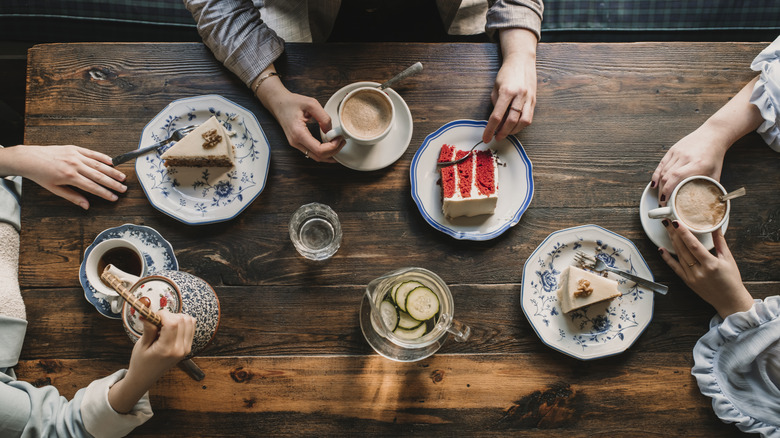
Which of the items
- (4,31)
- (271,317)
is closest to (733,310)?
(271,317)

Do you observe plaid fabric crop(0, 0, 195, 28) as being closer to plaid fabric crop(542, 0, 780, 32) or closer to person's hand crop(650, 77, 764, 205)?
plaid fabric crop(542, 0, 780, 32)

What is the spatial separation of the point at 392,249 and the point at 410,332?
314mm

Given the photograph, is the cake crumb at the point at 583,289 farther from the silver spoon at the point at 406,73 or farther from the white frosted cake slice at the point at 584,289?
the silver spoon at the point at 406,73

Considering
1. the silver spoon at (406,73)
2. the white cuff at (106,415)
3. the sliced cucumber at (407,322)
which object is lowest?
the white cuff at (106,415)

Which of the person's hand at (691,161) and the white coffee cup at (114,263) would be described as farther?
the person's hand at (691,161)

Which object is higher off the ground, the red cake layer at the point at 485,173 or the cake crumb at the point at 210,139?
the cake crumb at the point at 210,139

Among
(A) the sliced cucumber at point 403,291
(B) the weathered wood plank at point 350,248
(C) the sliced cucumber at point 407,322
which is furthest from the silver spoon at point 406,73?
(C) the sliced cucumber at point 407,322

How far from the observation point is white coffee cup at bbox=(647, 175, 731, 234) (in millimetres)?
1524

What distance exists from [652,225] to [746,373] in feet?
1.97

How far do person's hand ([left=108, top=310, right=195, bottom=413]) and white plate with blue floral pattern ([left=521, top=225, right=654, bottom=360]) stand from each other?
1125 mm

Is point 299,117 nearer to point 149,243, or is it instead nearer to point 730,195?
point 149,243

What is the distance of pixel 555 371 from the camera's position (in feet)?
5.27

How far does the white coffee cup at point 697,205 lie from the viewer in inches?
60.0

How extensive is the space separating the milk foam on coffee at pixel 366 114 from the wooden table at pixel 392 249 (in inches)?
6.6
